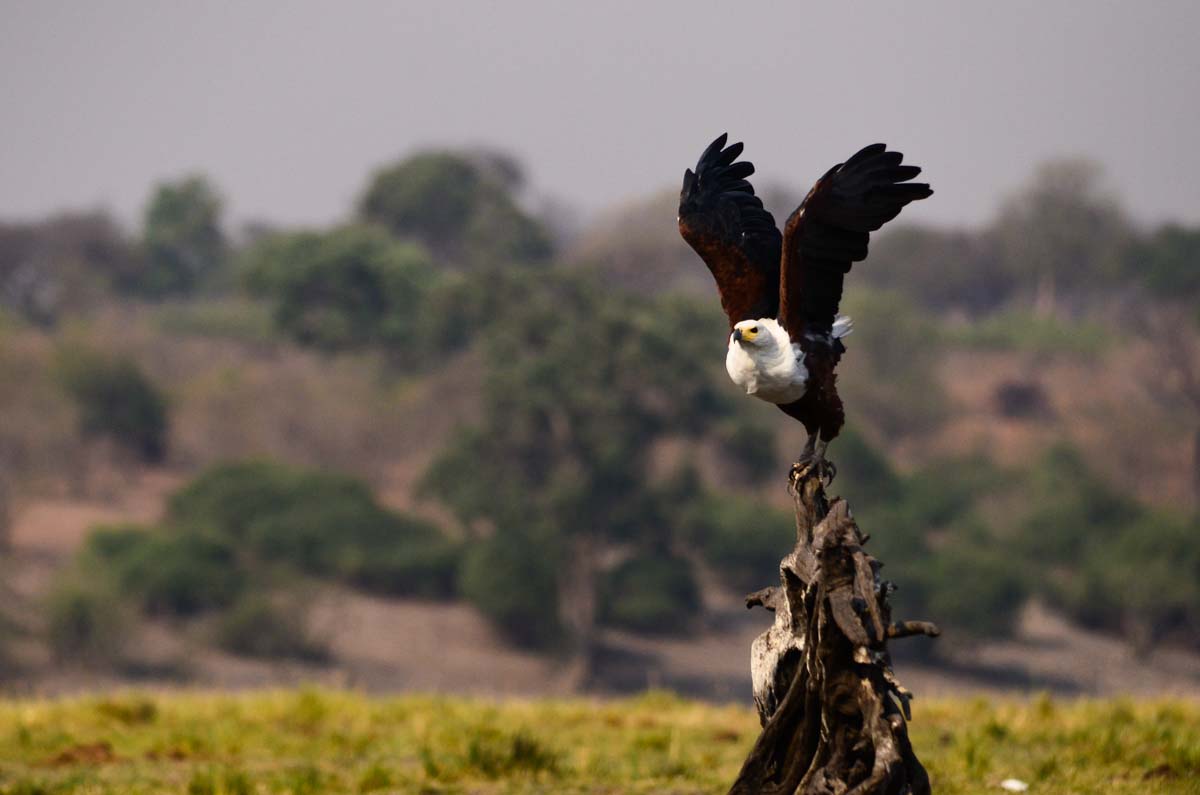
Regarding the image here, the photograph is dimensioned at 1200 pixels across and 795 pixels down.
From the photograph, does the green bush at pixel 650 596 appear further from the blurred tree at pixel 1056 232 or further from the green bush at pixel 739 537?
the blurred tree at pixel 1056 232

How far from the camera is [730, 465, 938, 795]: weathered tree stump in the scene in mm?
7688

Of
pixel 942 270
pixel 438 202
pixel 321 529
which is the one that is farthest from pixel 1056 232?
pixel 321 529

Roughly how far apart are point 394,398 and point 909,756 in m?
50.7

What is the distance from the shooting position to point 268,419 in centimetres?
5672

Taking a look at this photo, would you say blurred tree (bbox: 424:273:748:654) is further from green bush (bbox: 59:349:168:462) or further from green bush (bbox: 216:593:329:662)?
green bush (bbox: 59:349:168:462)

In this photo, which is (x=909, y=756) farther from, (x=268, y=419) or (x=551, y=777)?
(x=268, y=419)

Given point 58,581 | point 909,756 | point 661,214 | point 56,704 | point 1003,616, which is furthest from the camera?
point 661,214

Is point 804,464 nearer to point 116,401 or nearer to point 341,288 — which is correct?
point 116,401

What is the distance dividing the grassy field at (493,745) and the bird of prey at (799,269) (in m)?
2.38

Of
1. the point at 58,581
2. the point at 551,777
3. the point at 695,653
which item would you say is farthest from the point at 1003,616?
the point at 551,777

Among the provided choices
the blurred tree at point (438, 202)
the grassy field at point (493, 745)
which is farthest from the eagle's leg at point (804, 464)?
the blurred tree at point (438, 202)

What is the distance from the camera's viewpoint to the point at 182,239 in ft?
302

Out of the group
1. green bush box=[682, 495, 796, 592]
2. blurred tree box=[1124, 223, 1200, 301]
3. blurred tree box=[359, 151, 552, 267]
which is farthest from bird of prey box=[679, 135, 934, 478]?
blurred tree box=[359, 151, 552, 267]

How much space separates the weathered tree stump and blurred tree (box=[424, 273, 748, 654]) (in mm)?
33576
